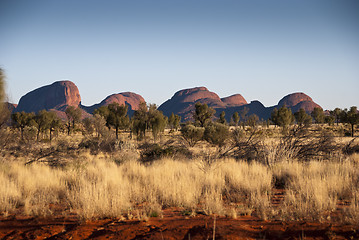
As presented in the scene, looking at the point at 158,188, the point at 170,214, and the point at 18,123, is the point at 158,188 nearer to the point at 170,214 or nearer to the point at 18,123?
the point at 170,214

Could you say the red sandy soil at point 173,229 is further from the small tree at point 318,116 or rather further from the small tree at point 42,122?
the small tree at point 318,116

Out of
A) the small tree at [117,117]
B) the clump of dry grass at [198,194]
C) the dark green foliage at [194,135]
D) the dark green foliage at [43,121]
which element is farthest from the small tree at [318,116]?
the clump of dry grass at [198,194]

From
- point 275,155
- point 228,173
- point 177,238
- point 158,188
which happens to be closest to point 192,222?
point 177,238

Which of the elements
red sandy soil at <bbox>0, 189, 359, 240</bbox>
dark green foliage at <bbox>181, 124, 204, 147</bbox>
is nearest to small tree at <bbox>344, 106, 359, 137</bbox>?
dark green foliage at <bbox>181, 124, 204, 147</bbox>

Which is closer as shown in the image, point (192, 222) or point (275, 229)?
point (275, 229)

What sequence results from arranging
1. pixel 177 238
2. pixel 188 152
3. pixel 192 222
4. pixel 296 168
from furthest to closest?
pixel 188 152
pixel 296 168
pixel 192 222
pixel 177 238

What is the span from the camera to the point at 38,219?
193 inches

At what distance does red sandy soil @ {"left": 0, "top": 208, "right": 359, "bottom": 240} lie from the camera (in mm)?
3693

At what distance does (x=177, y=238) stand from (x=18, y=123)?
163 feet

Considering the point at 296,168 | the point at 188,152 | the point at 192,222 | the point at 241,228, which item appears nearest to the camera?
the point at 241,228

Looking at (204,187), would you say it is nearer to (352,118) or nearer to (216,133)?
(216,133)

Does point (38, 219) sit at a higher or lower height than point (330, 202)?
lower

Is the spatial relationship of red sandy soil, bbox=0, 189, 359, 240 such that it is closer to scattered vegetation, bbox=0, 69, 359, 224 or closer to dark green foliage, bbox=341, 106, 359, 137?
scattered vegetation, bbox=0, 69, 359, 224

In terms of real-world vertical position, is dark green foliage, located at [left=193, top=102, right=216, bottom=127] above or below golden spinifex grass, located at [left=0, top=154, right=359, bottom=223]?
above
